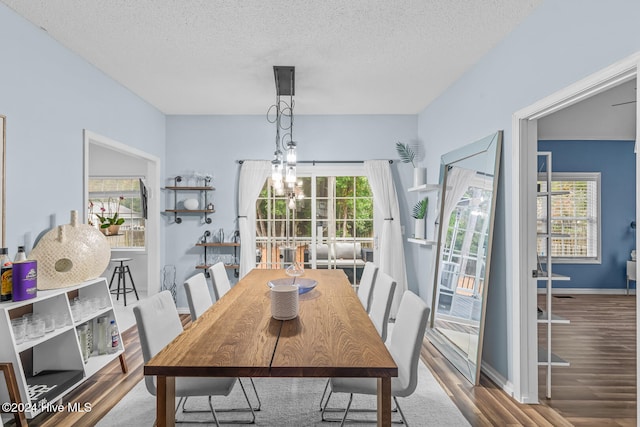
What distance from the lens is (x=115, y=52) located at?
287cm

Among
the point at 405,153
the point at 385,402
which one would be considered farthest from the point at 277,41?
the point at 385,402

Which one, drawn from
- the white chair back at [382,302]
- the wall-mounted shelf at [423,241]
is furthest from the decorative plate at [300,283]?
the wall-mounted shelf at [423,241]

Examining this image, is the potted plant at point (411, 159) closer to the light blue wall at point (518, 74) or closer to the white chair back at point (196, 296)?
the light blue wall at point (518, 74)

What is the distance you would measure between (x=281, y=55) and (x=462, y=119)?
185 centimetres

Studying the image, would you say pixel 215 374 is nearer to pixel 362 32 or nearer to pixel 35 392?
pixel 35 392

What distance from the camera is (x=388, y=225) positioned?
4.48 m

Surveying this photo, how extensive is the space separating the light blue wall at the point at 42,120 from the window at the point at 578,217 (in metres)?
6.35

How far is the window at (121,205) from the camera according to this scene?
5.99 metres

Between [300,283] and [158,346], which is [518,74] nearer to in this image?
[300,283]

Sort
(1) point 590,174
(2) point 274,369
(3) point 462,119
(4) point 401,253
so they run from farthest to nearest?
(1) point 590,174 < (4) point 401,253 < (3) point 462,119 < (2) point 274,369

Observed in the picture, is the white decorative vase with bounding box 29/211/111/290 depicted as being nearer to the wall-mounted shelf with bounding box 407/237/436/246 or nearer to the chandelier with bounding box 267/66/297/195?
the chandelier with bounding box 267/66/297/195

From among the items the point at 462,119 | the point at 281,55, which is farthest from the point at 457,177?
the point at 281,55

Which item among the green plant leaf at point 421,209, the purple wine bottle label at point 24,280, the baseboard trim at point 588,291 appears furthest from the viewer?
the baseboard trim at point 588,291

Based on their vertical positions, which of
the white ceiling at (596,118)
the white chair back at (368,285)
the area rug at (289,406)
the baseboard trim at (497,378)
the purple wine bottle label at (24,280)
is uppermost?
the white ceiling at (596,118)
